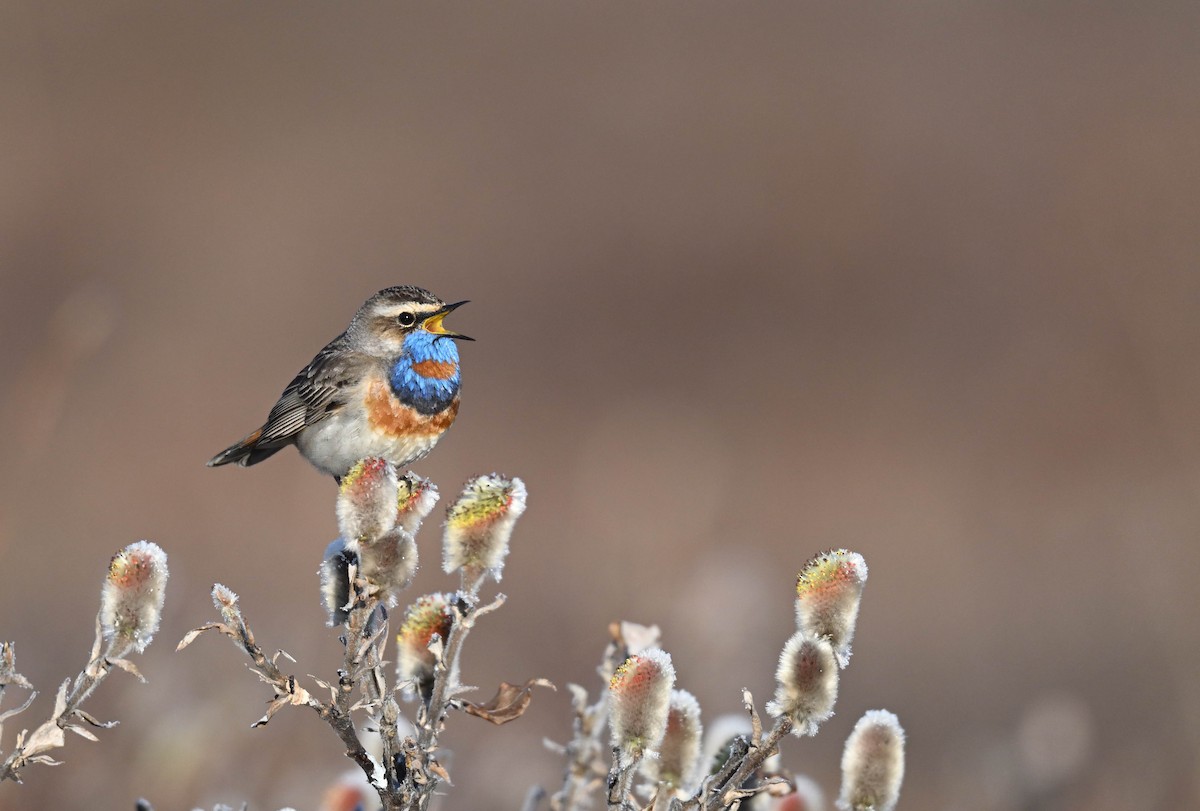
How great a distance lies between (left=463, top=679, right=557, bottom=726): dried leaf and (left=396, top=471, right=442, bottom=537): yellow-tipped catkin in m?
0.32

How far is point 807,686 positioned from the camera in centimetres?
247

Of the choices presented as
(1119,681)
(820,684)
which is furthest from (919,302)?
(820,684)

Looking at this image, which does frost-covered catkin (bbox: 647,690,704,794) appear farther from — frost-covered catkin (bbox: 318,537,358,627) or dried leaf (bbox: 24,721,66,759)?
dried leaf (bbox: 24,721,66,759)

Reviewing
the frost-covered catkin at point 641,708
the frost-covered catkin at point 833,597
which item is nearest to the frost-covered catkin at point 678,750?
the frost-covered catkin at point 641,708

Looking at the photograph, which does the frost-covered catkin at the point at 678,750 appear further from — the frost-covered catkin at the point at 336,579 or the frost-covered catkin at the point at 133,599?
the frost-covered catkin at the point at 133,599

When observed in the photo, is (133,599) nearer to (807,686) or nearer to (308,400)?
(807,686)

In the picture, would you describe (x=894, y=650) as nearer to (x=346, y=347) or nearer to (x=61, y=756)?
(x=61, y=756)

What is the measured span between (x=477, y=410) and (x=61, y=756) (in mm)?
10773

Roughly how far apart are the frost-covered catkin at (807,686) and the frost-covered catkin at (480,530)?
1.74 feet

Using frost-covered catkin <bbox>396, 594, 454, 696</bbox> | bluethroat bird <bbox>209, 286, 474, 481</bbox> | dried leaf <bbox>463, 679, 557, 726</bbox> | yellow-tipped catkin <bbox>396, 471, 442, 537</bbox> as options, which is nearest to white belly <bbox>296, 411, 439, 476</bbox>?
bluethroat bird <bbox>209, 286, 474, 481</bbox>

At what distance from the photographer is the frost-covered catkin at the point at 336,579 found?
2.62 metres

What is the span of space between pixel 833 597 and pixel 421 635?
735 millimetres

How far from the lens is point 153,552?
250cm

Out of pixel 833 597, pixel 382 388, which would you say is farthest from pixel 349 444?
pixel 833 597
